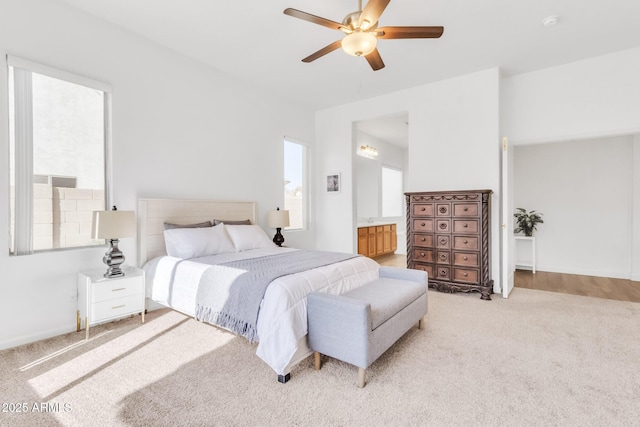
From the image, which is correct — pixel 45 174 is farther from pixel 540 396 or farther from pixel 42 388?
pixel 540 396

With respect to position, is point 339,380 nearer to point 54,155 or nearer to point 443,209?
point 443,209

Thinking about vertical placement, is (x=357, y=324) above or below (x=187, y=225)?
below

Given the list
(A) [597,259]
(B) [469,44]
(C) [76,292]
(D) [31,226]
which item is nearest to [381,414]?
(C) [76,292]

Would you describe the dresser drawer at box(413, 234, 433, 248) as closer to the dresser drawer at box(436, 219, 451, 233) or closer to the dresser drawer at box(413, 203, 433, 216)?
the dresser drawer at box(436, 219, 451, 233)

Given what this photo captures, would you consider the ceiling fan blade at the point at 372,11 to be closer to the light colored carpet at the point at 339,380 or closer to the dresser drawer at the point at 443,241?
the light colored carpet at the point at 339,380

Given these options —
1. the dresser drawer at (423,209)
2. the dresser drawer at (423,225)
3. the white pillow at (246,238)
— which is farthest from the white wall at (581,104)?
the white pillow at (246,238)

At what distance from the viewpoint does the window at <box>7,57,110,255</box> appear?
2.53 metres

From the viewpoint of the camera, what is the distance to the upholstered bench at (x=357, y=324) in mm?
1896

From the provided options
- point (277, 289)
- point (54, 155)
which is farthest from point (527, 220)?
point (54, 155)

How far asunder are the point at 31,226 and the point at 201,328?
1.70 metres

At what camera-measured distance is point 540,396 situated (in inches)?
71.6

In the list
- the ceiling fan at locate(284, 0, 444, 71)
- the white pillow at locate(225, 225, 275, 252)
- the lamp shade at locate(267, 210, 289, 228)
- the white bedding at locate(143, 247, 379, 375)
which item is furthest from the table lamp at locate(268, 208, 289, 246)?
the ceiling fan at locate(284, 0, 444, 71)

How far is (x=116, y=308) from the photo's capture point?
107 inches

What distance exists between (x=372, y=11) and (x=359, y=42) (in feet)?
0.73
